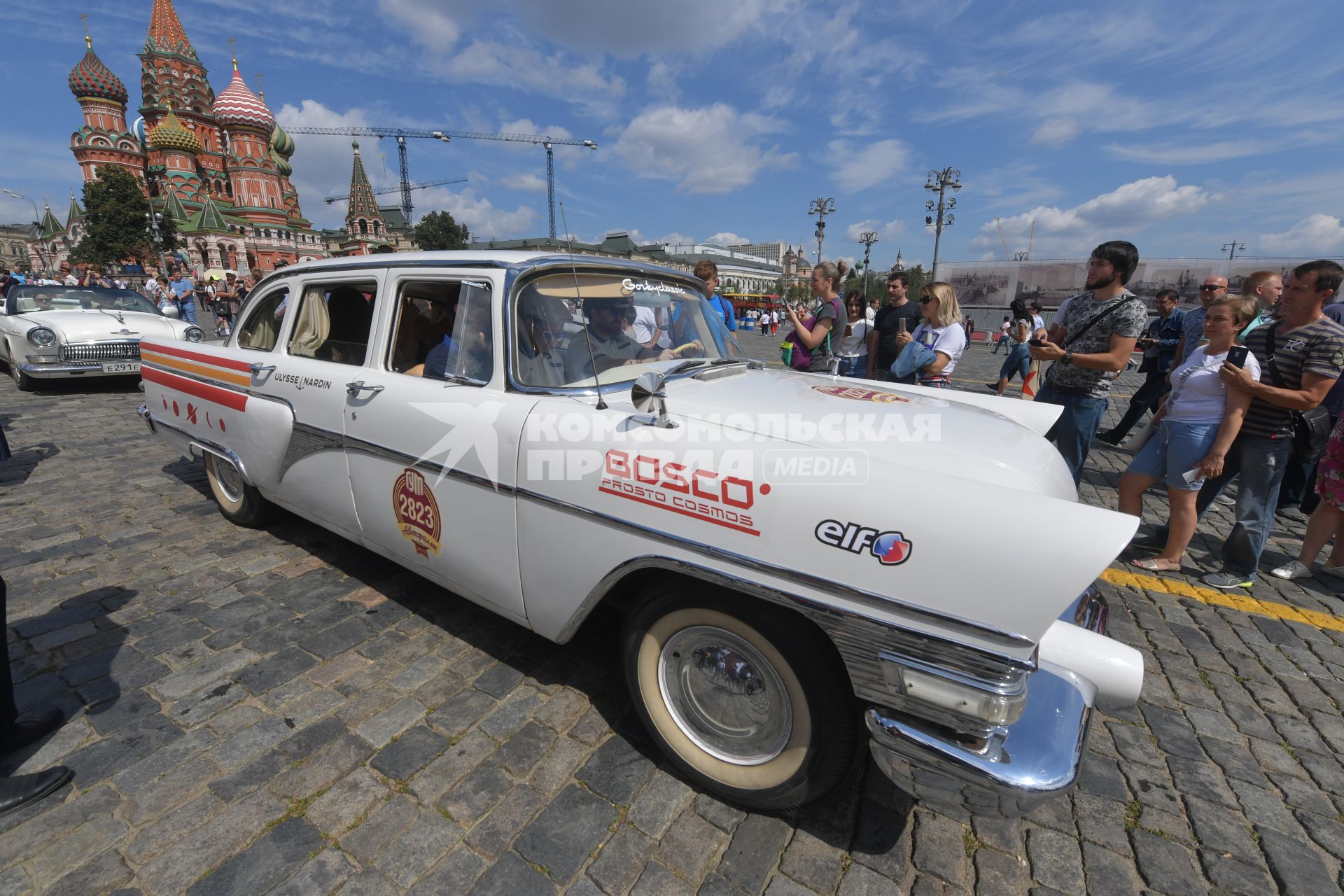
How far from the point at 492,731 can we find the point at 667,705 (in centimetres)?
76

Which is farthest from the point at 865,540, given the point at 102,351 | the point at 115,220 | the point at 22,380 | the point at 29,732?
the point at 115,220

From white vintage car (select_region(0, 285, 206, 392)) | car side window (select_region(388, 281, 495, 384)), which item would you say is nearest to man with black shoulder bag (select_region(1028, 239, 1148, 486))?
car side window (select_region(388, 281, 495, 384))

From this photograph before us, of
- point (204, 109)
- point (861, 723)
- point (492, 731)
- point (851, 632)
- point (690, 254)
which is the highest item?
point (204, 109)

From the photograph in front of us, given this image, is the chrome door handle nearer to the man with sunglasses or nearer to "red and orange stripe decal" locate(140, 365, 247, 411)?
"red and orange stripe decal" locate(140, 365, 247, 411)

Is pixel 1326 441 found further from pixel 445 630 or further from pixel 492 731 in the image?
pixel 445 630

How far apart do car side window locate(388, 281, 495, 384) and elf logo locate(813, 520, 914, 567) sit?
1558mm

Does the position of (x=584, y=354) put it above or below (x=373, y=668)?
above

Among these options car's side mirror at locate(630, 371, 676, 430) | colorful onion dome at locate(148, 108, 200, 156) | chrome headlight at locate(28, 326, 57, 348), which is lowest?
chrome headlight at locate(28, 326, 57, 348)

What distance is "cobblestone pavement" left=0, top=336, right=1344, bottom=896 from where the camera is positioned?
5.83 feet

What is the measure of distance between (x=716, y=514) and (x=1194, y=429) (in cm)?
349

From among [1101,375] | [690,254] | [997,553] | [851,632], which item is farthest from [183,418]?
[690,254]

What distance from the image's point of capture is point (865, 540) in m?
1.56

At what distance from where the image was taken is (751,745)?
2.00 m

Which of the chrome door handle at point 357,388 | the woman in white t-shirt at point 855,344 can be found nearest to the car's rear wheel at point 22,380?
the chrome door handle at point 357,388
